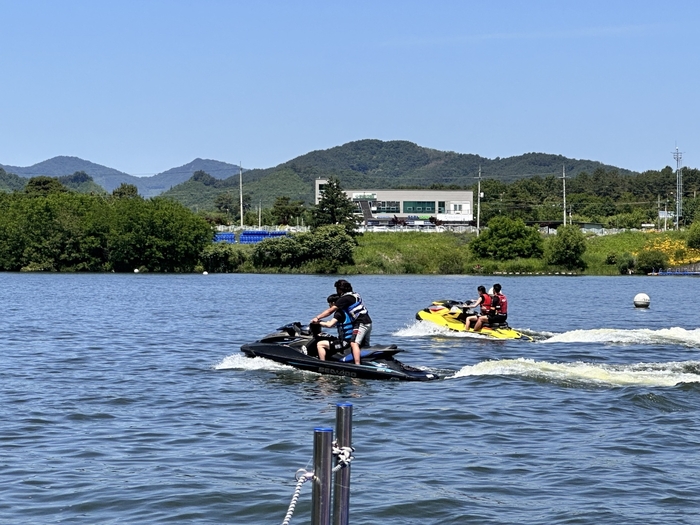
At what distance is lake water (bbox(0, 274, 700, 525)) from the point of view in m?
11.5

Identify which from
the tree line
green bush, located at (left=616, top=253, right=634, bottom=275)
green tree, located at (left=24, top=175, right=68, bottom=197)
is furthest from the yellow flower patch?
green tree, located at (left=24, top=175, right=68, bottom=197)

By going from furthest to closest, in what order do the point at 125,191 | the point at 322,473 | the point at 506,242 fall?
the point at 125,191 → the point at 506,242 → the point at 322,473

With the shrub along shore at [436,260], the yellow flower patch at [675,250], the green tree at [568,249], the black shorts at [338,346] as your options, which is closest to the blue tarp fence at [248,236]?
the shrub along shore at [436,260]

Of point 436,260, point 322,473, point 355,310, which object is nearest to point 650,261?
point 436,260

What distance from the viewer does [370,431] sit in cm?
1552

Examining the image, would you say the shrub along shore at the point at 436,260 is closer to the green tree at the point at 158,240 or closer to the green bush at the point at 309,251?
the green bush at the point at 309,251

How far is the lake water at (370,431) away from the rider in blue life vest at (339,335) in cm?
64

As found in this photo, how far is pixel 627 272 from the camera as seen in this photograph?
9569 centimetres

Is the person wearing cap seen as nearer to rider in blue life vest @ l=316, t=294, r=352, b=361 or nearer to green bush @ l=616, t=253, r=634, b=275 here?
rider in blue life vest @ l=316, t=294, r=352, b=361

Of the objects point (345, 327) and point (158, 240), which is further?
point (158, 240)

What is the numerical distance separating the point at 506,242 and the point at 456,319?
2713 inches

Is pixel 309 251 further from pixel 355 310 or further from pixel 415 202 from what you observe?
pixel 355 310

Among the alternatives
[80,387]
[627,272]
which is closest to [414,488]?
[80,387]

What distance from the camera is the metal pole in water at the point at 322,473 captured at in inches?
290
